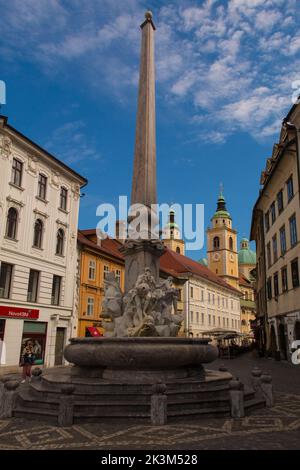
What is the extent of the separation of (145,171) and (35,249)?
12.5 metres

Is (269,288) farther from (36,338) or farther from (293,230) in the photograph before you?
(36,338)

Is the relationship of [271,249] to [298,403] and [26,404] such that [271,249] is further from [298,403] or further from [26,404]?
Answer: [26,404]

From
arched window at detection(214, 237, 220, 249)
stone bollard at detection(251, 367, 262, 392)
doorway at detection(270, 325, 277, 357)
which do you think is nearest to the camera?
stone bollard at detection(251, 367, 262, 392)

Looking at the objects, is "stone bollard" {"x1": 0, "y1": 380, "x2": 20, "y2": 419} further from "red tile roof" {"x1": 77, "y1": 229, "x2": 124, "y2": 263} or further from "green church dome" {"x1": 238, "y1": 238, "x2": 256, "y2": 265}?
"green church dome" {"x1": 238, "y1": 238, "x2": 256, "y2": 265}

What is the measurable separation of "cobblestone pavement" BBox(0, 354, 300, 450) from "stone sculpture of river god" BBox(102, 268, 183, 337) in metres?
3.40

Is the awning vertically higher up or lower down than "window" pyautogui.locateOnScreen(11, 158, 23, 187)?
lower down

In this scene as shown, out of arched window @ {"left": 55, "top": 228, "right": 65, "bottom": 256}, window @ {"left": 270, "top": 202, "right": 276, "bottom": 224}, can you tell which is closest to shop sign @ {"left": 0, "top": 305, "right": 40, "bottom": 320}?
arched window @ {"left": 55, "top": 228, "right": 65, "bottom": 256}

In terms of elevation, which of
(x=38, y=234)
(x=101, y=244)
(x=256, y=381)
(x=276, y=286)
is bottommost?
(x=256, y=381)

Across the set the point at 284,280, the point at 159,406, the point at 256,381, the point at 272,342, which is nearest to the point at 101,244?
the point at 284,280

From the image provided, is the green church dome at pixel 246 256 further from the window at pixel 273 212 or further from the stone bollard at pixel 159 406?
the stone bollard at pixel 159 406

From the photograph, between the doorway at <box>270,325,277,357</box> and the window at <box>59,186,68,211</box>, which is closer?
the window at <box>59,186,68,211</box>

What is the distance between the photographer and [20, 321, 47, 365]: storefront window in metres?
22.1

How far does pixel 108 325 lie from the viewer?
453 inches

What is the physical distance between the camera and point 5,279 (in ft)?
70.2
